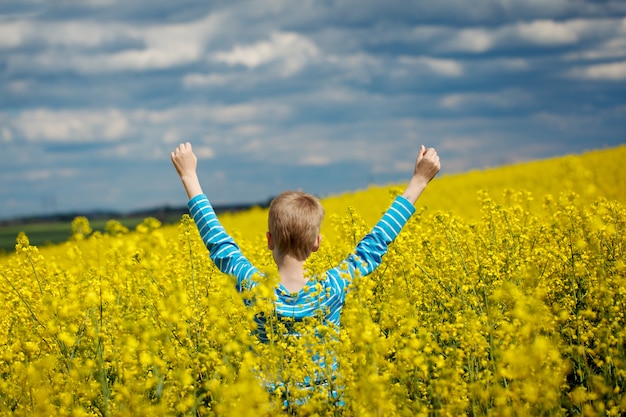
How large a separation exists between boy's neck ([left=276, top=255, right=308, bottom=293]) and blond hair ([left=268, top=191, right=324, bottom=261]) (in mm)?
36

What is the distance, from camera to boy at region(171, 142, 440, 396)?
377cm

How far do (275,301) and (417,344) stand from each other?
934mm

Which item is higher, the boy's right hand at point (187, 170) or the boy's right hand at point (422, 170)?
the boy's right hand at point (187, 170)

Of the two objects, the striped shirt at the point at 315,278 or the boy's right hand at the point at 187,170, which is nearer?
the striped shirt at the point at 315,278

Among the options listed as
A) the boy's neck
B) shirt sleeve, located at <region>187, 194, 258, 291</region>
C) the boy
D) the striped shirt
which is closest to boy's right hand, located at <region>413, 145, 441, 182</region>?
the boy

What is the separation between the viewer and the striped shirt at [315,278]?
12.5 feet

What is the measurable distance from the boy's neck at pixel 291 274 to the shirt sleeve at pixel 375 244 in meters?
0.17

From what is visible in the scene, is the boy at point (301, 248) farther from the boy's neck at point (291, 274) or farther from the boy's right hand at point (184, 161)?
the boy's right hand at point (184, 161)

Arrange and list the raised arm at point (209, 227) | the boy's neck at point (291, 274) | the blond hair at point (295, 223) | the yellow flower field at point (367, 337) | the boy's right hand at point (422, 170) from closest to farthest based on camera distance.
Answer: the yellow flower field at point (367, 337) → the blond hair at point (295, 223) → the boy's neck at point (291, 274) → the raised arm at point (209, 227) → the boy's right hand at point (422, 170)

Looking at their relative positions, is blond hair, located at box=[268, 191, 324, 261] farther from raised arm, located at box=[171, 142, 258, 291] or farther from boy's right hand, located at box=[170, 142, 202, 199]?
boy's right hand, located at box=[170, 142, 202, 199]

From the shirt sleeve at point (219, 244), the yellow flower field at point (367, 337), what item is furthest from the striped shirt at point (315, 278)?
the yellow flower field at point (367, 337)

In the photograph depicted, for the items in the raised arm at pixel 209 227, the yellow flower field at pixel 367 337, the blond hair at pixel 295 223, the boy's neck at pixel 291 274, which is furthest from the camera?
the raised arm at pixel 209 227

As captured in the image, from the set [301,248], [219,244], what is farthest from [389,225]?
[219,244]

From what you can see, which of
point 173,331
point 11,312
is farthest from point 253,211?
point 173,331
